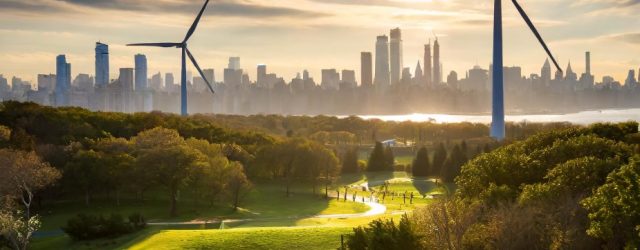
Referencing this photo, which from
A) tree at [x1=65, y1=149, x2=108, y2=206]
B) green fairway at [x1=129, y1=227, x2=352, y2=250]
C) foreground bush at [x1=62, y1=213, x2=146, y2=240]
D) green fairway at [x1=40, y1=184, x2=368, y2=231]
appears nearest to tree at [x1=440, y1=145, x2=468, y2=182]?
green fairway at [x1=40, y1=184, x2=368, y2=231]

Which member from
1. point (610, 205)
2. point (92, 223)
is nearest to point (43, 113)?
point (92, 223)

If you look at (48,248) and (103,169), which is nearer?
(48,248)

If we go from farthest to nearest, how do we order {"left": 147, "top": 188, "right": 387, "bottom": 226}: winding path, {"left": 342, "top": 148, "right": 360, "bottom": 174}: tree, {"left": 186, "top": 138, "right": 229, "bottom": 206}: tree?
{"left": 342, "top": 148, "right": 360, "bottom": 174}: tree → {"left": 186, "top": 138, "right": 229, "bottom": 206}: tree → {"left": 147, "top": 188, "right": 387, "bottom": 226}: winding path

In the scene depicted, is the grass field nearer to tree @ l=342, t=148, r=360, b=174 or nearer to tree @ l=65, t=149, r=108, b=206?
tree @ l=65, t=149, r=108, b=206

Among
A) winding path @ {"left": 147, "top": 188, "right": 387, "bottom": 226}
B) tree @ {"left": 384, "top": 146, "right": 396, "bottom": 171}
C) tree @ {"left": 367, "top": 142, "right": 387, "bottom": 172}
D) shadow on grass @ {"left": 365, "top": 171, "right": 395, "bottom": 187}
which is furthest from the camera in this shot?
tree @ {"left": 384, "top": 146, "right": 396, "bottom": 171}

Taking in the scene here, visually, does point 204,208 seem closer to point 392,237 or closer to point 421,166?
point 392,237

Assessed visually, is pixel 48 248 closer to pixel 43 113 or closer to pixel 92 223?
pixel 92 223
